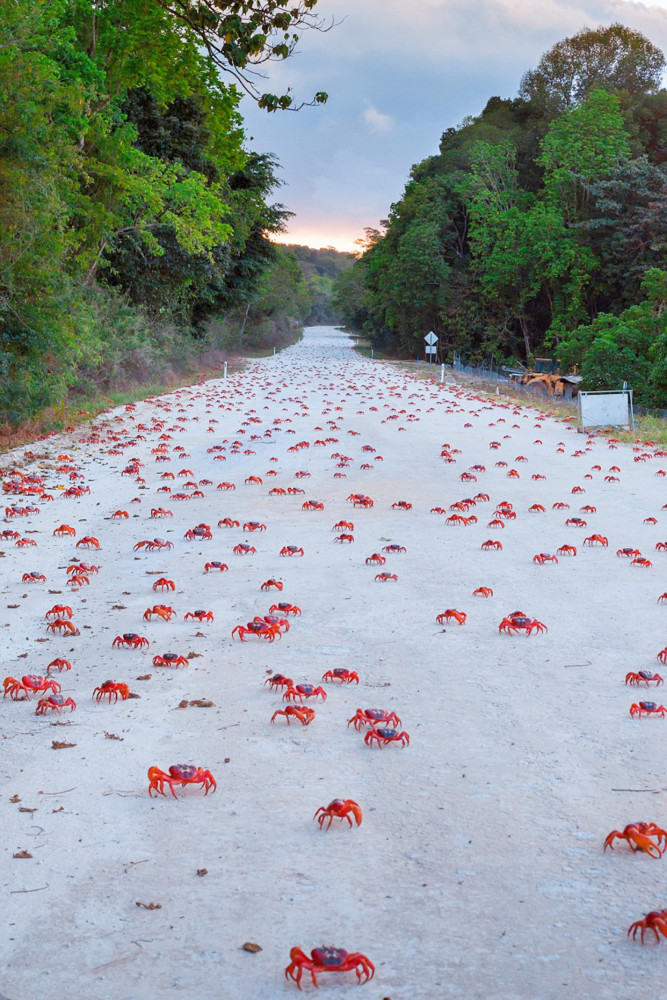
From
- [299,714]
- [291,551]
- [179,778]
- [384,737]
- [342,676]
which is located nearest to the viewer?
[179,778]

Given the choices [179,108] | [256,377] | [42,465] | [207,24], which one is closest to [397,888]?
[207,24]

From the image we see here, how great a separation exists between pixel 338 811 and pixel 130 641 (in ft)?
9.24

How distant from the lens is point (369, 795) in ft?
14.3

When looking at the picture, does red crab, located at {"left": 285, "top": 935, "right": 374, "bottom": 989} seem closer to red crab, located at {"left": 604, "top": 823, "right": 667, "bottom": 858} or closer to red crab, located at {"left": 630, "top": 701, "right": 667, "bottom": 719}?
red crab, located at {"left": 604, "top": 823, "right": 667, "bottom": 858}

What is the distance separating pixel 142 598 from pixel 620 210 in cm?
3936

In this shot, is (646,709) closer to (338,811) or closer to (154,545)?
(338,811)

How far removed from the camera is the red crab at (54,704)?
17.3 ft

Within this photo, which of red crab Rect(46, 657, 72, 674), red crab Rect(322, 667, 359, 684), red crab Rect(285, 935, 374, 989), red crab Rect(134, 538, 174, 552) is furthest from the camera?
red crab Rect(134, 538, 174, 552)

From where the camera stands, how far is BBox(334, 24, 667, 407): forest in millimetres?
37438

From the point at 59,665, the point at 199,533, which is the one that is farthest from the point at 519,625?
the point at 199,533

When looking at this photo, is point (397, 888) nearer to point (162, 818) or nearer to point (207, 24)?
point (162, 818)

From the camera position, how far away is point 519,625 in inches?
263

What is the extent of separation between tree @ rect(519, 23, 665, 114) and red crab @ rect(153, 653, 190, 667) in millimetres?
57829

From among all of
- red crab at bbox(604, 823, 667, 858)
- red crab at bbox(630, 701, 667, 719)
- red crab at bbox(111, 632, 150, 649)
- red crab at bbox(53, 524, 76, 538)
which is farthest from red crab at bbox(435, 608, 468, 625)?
red crab at bbox(53, 524, 76, 538)
